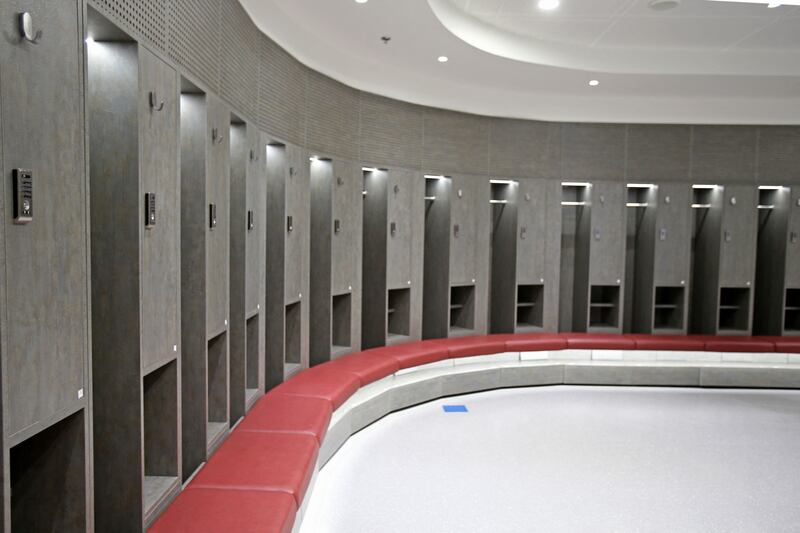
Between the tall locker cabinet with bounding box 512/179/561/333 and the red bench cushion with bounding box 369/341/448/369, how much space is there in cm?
161

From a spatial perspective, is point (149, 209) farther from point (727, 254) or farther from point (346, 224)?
point (727, 254)

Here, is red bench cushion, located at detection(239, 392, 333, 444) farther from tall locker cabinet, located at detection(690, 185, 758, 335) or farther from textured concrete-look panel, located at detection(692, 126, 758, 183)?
textured concrete-look panel, located at detection(692, 126, 758, 183)

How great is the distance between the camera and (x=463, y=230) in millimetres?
7348

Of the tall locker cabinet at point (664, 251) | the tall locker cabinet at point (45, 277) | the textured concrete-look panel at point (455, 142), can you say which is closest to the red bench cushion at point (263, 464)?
the tall locker cabinet at point (45, 277)

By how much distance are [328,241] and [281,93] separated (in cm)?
157

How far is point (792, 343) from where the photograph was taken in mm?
7293

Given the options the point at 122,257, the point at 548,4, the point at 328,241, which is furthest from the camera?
the point at 328,241

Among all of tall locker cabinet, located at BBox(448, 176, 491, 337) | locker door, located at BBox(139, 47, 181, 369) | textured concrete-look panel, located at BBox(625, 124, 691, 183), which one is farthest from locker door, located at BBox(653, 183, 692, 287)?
locker door, located at BBox(139, 47, 181, 369)

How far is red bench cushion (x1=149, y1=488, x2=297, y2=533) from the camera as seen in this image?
2.44 meters

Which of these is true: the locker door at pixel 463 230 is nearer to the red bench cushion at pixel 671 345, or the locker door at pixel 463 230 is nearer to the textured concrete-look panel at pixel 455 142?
the textured concrete-look panel at pixel 455 142

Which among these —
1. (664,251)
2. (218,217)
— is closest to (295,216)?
(218,217)

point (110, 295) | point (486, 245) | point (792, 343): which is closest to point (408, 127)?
point (486, 245)

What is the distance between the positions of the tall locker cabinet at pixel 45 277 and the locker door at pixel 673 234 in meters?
7.32

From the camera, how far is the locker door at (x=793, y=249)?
773cm
